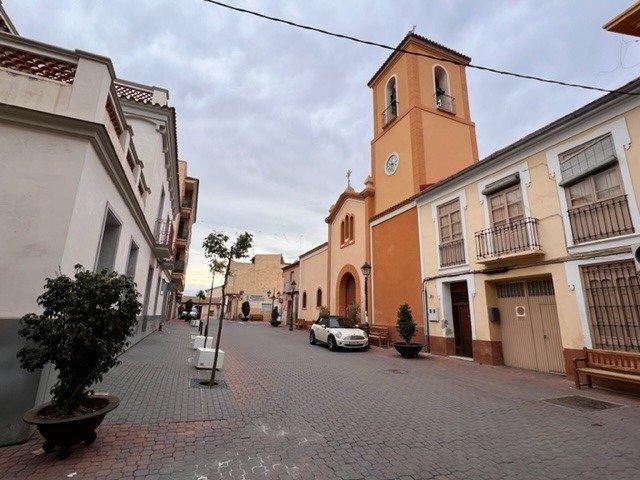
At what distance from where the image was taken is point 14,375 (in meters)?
4.08

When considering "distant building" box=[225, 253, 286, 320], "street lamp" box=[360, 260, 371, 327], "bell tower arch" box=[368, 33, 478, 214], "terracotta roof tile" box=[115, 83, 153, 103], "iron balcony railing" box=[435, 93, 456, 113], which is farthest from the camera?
"distant building" box=[225, 253, 286, 320]

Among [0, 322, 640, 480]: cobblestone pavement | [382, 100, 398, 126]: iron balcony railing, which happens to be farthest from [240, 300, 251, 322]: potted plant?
[0, 322, 640, 480]: cobblestone pavement

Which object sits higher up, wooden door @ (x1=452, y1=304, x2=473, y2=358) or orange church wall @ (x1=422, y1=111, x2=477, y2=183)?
orange church wall @ (x1=422, y1=111, x2=477, y2=183)

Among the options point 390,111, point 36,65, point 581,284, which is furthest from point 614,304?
point 390,111

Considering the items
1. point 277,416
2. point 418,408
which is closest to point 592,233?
point 418,408

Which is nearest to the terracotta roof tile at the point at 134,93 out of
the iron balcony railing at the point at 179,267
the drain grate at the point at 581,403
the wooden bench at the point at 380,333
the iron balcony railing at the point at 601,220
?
the wooden bench at the point at 380,333

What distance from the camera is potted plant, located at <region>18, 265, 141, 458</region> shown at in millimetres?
3598

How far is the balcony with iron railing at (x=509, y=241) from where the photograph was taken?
9.69m

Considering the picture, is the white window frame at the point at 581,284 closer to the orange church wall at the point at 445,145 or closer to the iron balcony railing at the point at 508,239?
the iron balcony railing at the point at 508,239

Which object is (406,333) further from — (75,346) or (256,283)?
(256,283)

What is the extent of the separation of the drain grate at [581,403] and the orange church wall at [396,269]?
23.7 ft

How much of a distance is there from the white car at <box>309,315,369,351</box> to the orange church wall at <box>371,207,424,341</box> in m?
2.47

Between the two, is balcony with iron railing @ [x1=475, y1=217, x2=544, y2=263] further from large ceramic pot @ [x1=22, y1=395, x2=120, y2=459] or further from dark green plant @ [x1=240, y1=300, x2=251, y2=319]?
dark green plant @ [x1=240, y1=300, x2=251, y2=319]

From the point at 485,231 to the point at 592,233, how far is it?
3.26 m
